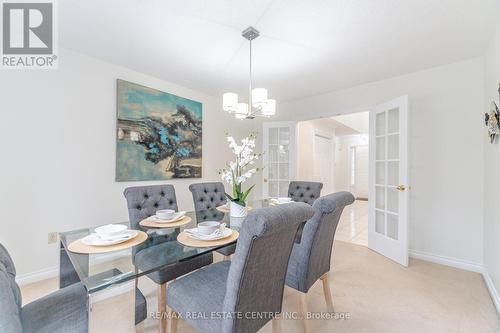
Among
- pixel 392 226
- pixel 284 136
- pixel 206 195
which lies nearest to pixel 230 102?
pixel 206 195

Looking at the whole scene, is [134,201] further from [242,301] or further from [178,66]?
[178,66]

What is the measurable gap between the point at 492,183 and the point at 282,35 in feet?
7.99

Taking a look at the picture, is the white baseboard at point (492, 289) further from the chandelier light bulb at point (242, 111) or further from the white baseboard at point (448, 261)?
the chandelier light bulb at point (242, 111)

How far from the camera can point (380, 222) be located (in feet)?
10.2

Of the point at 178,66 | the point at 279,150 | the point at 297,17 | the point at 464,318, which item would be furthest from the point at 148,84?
the point at 464,318

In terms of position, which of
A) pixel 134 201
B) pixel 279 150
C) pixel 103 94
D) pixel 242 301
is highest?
pixel 103 94

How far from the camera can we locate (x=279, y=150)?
4.20 m

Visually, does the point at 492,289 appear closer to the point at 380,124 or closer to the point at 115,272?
the point at 380,124

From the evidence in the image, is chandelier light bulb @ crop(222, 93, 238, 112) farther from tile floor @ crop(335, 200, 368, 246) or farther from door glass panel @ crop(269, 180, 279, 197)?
tile floor @ crop(335, 200, 368, 246)

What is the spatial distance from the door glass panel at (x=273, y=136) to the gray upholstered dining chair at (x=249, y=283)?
322cm

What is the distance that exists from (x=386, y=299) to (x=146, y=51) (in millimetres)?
3391

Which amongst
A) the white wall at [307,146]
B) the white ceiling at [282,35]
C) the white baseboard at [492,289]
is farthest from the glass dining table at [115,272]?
the white wall at [307,146]

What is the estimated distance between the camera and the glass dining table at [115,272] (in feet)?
2.97

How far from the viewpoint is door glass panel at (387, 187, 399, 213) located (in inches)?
112
